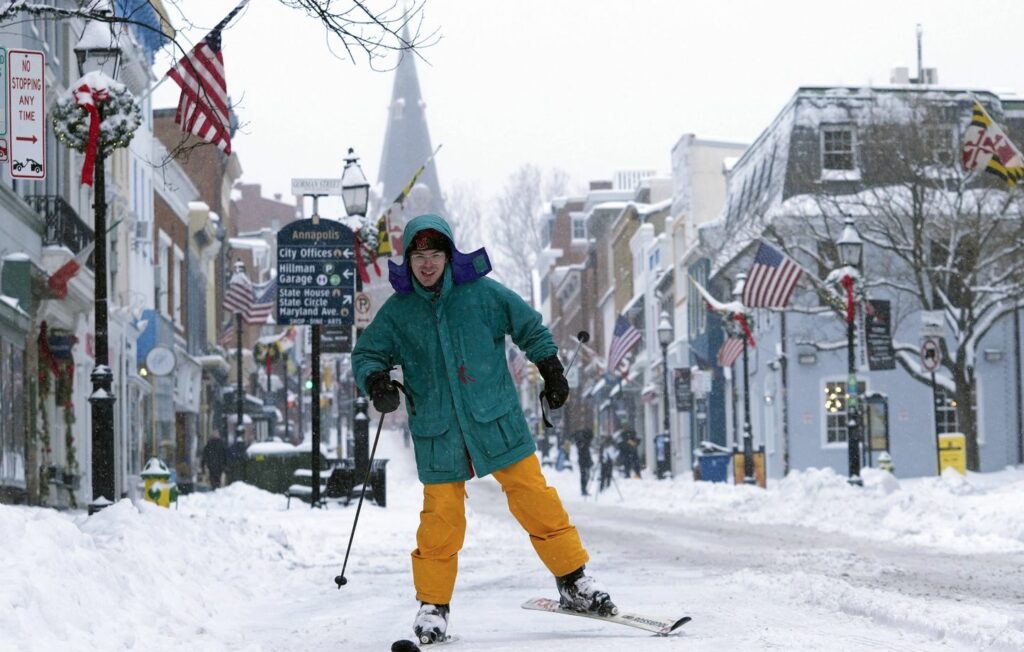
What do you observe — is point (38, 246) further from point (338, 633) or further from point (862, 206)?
point (338, 633)

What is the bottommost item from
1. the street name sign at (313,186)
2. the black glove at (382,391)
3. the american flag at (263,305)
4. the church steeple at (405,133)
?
the black glove at (382,391)

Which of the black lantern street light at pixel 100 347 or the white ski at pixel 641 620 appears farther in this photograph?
the black lantern street light at pixel 100 347

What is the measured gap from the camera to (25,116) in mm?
10156

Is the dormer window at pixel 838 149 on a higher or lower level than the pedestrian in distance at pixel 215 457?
higher

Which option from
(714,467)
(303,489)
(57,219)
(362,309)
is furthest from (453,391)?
(714,467)

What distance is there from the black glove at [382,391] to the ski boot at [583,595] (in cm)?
108

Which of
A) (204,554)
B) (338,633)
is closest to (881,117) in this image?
(204,554)

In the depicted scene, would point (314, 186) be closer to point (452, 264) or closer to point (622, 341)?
point (452, 264)

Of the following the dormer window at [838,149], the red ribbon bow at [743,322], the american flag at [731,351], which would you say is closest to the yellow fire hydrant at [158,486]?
the red ribbon bow at [743,322]

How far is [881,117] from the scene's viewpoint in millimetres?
35719

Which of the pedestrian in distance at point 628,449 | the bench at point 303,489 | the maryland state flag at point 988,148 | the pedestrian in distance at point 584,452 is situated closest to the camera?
the maryland state flag at point 988,148

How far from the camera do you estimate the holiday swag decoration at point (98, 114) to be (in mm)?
14547

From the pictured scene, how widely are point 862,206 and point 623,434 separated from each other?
30.8 ft

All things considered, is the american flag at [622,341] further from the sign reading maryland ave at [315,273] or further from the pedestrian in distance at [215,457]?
the sign reading maryland ave at [315,273]
